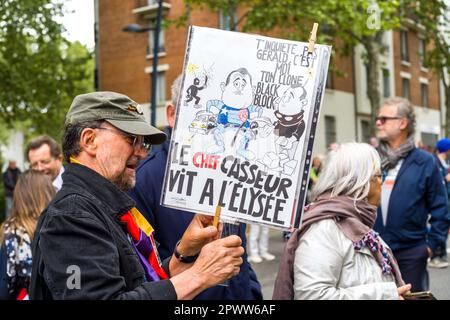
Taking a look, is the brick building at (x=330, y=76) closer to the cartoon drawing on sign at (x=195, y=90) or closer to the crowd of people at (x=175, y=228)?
the crowd of people at (x=175, y=228)

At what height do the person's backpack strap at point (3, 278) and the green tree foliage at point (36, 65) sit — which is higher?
the green tree foliage at point (36, 65)

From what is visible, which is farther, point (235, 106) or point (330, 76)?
point (330, 76)

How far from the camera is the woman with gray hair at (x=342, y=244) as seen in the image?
8.98 feet

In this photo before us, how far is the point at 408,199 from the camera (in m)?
4.42

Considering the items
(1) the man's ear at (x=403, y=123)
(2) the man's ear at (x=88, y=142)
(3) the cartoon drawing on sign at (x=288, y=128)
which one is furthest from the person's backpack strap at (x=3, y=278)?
(1) the man's ear at (x=403, y=123)

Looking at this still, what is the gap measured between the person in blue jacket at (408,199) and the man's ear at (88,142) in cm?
287

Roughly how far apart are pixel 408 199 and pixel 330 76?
22993 millimetres

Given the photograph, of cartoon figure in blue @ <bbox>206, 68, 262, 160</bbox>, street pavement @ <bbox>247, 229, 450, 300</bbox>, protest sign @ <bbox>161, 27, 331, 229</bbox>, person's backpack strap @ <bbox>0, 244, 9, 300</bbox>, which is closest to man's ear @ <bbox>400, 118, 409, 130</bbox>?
street pavement @ <bbox>247, 229, 450, 300</bbox>

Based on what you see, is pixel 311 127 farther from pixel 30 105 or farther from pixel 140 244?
pixel 30 105

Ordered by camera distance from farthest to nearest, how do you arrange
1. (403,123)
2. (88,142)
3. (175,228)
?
1. (403,123)
2. (175,228)
3. (88,142)

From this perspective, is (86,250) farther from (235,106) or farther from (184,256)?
(235,106)

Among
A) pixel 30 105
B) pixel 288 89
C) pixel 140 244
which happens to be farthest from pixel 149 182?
pixel 30 105

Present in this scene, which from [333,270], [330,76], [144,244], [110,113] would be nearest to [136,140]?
[110,113]

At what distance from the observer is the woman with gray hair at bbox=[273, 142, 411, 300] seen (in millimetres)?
2738
